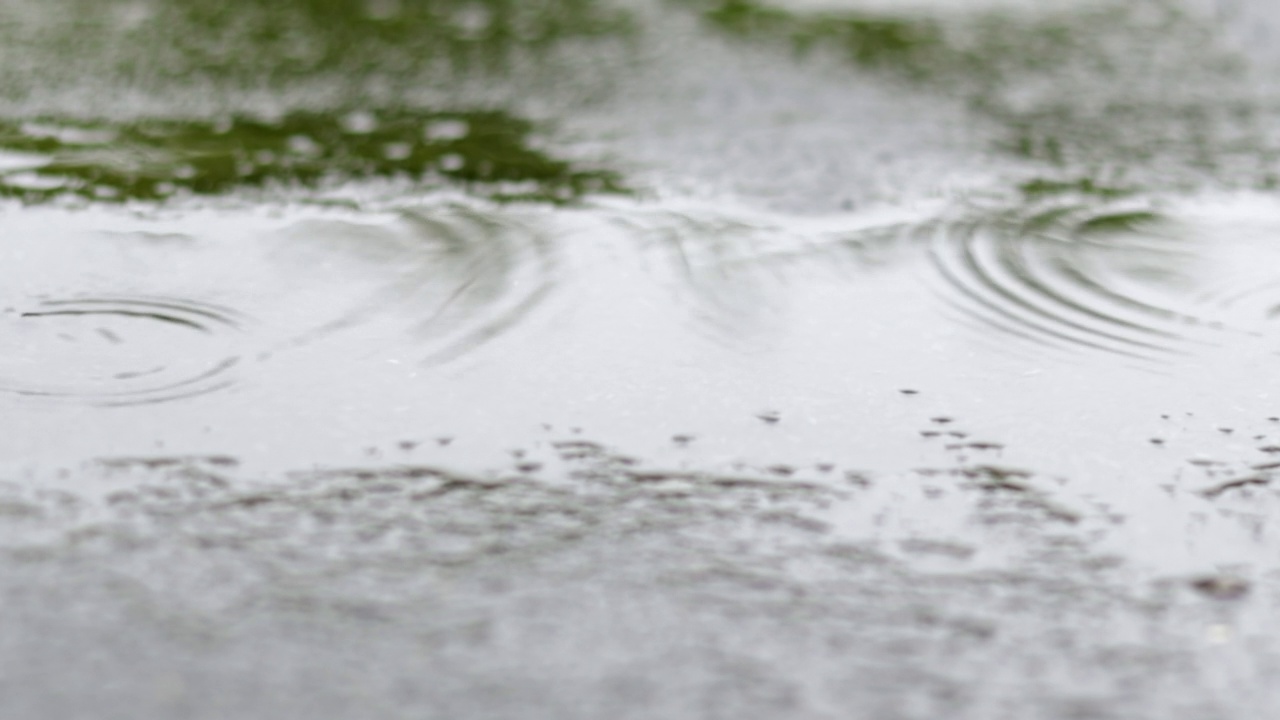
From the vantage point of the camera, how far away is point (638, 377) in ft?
8.35

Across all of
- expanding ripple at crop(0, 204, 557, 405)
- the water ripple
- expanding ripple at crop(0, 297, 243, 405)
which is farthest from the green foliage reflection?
the water ripple

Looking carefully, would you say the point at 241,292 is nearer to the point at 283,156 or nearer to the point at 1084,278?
the point at 283,156

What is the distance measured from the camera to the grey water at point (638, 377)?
180 cm

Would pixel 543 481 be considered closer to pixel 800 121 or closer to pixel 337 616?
pixel 337 616

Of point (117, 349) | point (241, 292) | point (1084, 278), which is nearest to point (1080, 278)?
point (1084, 278)

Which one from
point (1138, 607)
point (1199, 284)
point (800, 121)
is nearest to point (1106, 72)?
point (800, 121)

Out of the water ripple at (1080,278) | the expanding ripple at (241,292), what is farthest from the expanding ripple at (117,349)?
the water ripple at (1080,278)

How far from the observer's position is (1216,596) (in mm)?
1939

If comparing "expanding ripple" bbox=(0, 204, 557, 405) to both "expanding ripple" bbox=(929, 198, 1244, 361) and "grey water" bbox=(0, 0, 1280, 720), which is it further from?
"expanding ripple" bbox=(929, 198, 1244, 361)

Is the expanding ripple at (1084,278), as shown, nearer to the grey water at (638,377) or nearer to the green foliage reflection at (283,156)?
the grey water at (638,377)

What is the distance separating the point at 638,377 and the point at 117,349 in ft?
3.12

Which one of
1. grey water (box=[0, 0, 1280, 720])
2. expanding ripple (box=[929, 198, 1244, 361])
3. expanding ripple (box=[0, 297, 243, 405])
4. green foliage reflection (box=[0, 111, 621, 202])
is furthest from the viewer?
green foliage reflection (box=[0, 111, 621, 202])

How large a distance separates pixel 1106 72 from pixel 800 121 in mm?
1114

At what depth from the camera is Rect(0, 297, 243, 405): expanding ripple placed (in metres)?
2.45
